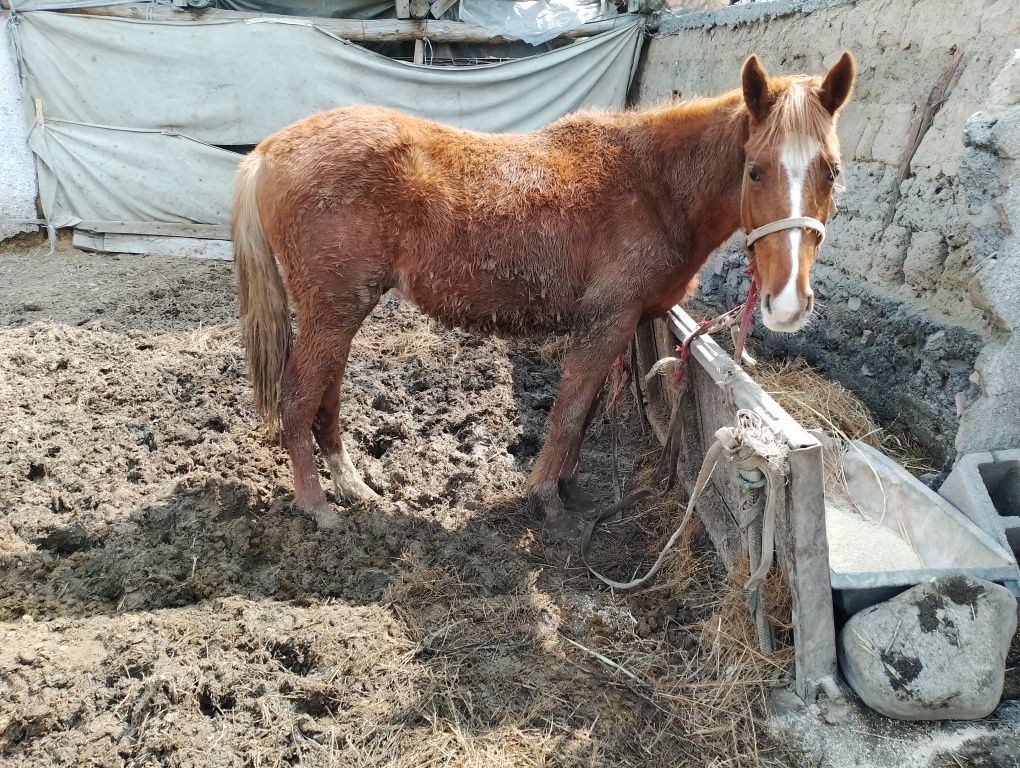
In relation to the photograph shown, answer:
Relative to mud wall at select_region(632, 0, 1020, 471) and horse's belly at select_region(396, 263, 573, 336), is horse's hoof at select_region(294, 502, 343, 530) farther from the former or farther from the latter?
mud wall at select_region(632, 0, 1020, 471)

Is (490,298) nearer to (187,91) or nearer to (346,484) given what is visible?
(346,484)

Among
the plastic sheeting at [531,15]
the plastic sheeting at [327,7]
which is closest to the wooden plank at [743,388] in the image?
the plastic sheeting at [531,15]

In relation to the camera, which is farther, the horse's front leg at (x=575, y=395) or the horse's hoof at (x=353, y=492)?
the horse's hoof at (x=353, y=492)

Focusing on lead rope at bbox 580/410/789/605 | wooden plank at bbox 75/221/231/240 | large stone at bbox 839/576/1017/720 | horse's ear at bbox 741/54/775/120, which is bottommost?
wooden plank at bbox 75/221/231/240

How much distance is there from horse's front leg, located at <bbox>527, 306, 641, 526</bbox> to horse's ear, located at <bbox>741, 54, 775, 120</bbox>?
998 millimetres

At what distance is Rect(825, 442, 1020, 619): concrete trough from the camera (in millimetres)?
2330

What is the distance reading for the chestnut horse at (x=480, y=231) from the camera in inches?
119

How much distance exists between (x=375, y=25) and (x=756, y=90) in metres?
6.31

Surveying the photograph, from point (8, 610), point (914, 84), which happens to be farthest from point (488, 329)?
point (914, 84)

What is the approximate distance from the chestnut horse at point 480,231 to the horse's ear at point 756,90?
0.52 feet

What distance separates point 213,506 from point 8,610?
2.84 feet

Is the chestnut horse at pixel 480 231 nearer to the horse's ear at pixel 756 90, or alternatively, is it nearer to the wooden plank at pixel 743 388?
the horse's ear at pixel 756 90

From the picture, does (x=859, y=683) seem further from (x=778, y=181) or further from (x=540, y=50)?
(x=540, y=50)

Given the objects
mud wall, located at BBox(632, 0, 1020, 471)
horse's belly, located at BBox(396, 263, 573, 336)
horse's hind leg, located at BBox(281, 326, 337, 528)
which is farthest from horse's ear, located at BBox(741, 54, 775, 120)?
horse's hind leg, located at BBox(281, 326, 337, 528)
